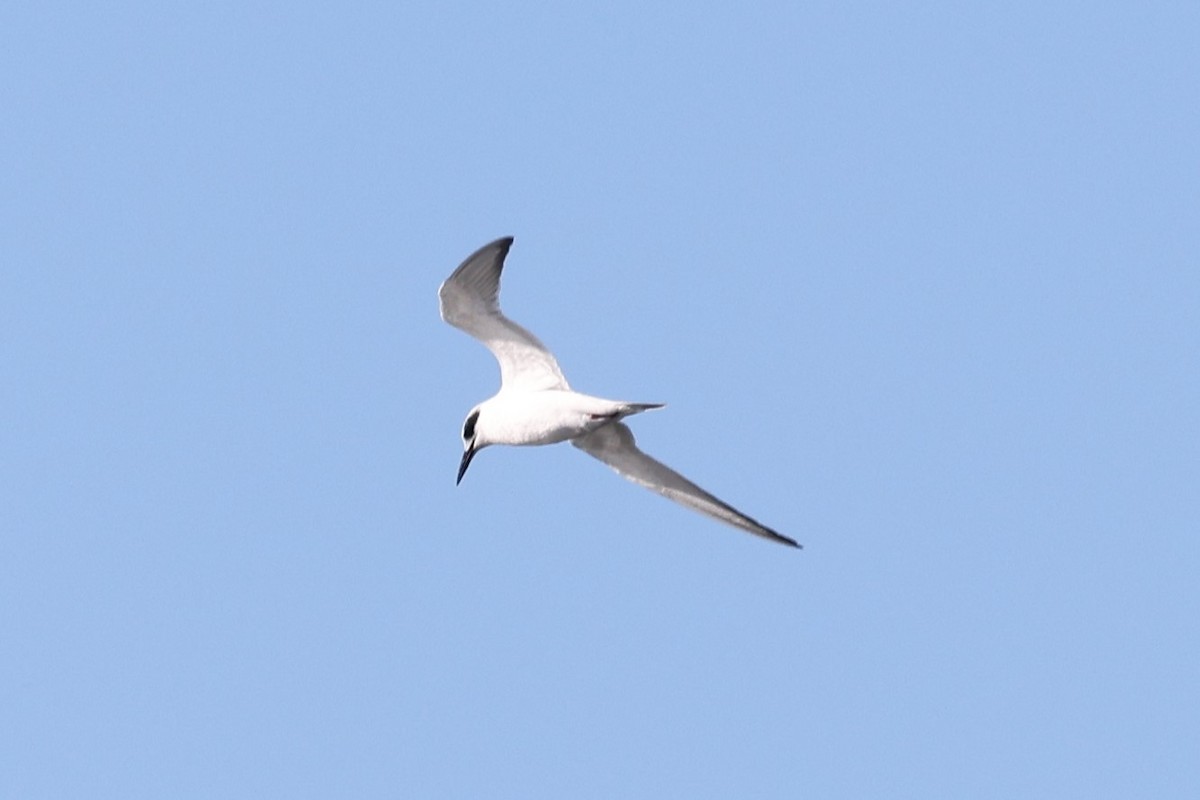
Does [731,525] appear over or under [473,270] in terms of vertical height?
under

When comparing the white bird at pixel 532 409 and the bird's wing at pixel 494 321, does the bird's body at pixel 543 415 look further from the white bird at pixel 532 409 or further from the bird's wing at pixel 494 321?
the bird's wing at pixel 494 321

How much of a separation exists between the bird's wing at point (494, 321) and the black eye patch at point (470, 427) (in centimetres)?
62

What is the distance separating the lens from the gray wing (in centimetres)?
2939

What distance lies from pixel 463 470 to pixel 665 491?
7.75 feet

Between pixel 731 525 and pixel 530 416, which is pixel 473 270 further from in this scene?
pixel 731 525

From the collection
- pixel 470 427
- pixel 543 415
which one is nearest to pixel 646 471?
pixel 543 415

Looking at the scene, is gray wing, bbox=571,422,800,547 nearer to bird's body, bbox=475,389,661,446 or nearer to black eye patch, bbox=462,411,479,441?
bird's body, bbox=475,389,661,446

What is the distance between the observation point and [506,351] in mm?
29219

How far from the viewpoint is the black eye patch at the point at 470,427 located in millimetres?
29812

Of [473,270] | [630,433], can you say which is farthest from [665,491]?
[473,270]

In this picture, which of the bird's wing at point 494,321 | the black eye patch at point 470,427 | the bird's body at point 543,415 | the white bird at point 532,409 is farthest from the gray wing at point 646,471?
the black eye patch at point 470,427

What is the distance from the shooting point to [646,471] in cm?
2989

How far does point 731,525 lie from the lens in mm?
29344

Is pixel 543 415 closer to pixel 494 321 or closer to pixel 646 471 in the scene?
pixel 494 321
